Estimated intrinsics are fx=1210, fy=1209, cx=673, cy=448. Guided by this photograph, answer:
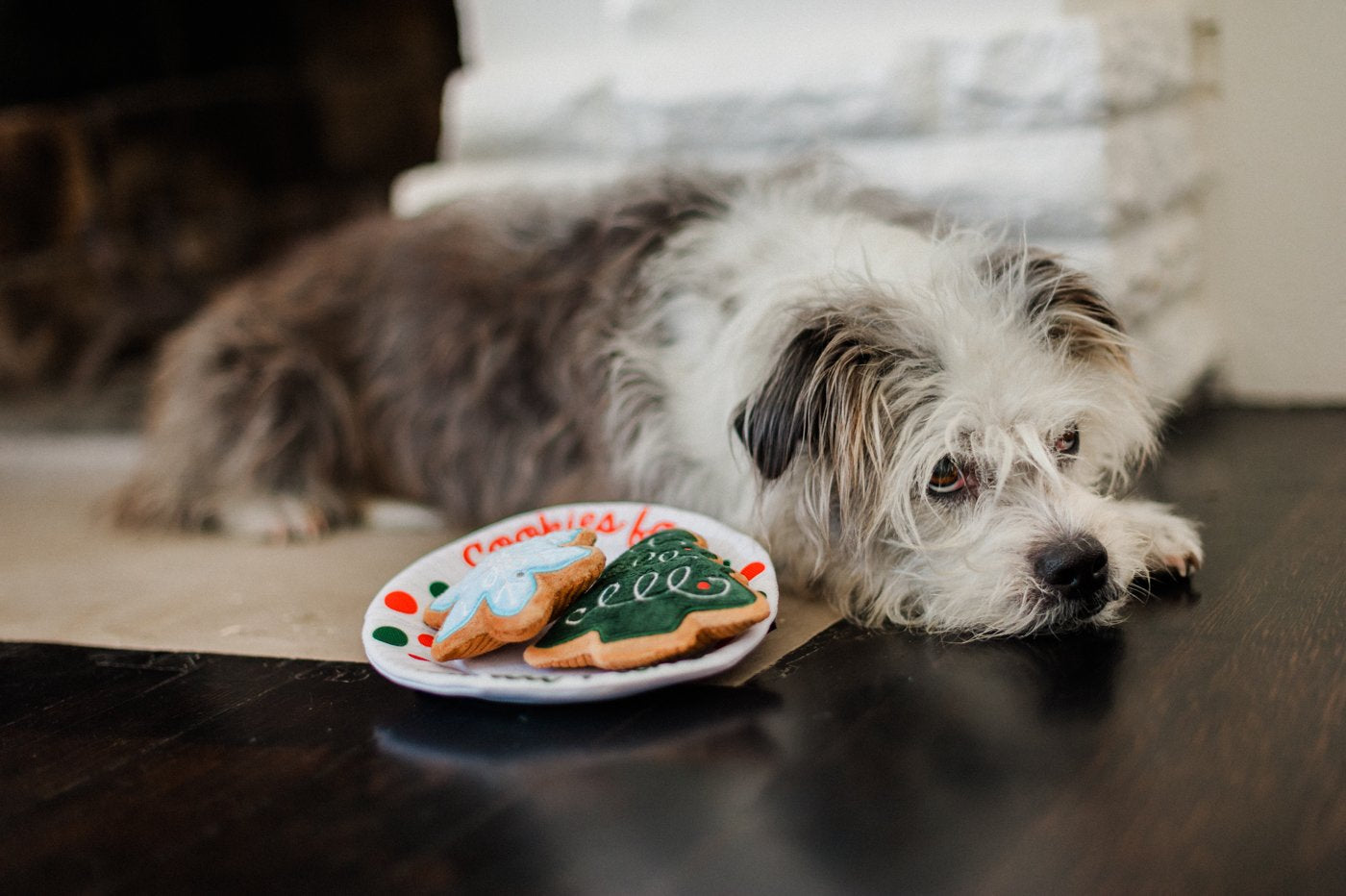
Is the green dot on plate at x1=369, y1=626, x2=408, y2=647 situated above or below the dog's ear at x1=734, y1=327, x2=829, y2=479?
below

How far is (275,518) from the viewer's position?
8.22 feet

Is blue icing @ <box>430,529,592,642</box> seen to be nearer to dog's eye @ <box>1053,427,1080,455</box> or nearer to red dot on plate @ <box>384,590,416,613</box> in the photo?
red dot on plate @ <box>384,590,416,613</box>

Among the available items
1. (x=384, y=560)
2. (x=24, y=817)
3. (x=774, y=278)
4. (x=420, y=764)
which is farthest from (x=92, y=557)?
(x=774, y=278)

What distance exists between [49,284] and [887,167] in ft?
9.23

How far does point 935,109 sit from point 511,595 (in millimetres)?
1615

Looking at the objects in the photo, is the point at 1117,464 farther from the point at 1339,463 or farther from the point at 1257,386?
the point at 1257,386

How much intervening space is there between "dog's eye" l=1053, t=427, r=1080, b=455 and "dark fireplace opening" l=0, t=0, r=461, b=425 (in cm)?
295

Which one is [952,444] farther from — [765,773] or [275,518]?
[275,518]

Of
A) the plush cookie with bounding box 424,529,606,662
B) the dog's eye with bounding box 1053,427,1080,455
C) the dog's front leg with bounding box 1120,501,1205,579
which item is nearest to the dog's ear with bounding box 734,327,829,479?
the plush cookie with bounding box 424,529,606,662

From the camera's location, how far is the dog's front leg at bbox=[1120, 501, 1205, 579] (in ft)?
5.82

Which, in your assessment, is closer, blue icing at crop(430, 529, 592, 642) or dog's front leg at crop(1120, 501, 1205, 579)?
blue icing at crop(430, 529, 592, 642)

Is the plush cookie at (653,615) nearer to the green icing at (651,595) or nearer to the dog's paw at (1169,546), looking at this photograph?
the green icing at (651,595)

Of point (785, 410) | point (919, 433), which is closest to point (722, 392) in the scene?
point (785, 410)

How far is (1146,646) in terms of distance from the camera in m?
1.56
